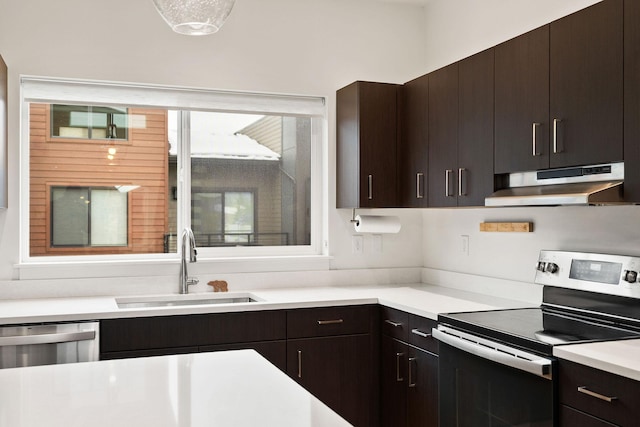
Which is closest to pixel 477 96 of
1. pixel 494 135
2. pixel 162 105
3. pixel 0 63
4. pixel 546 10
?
pixel 494 135

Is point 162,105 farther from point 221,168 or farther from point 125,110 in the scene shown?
point 221,168

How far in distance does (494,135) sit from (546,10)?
28.8 inches

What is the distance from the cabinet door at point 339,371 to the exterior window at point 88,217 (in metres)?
1.26

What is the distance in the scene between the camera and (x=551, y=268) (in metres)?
2.87

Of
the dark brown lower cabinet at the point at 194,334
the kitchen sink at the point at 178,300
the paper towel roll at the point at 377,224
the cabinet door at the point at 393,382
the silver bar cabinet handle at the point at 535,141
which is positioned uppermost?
the silver bar cabinet handle at the point at 535,141

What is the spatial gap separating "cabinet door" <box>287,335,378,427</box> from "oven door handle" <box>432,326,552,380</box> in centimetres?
70

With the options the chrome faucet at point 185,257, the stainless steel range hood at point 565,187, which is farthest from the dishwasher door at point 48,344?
the stainless steel range hood at point 565,187

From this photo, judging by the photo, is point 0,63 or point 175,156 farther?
point 175,156

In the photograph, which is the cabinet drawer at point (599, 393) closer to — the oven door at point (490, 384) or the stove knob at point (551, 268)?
the oven door at point (490, 384)

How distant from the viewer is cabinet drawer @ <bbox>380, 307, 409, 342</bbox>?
123 inches

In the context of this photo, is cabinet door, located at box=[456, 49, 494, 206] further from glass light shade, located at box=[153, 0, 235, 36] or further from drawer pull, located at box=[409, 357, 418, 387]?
glass light shade, located at box=[153, 0, 235, 36]

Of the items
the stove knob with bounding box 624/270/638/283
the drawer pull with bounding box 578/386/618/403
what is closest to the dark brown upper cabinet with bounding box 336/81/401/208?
the stove knob with bounding box 624/270/638/283

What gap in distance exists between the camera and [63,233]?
140 inches

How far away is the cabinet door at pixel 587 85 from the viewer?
2.26 metres
